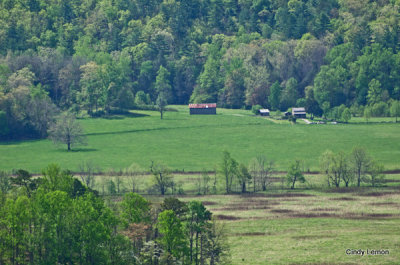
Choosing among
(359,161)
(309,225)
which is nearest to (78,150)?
(359,161)

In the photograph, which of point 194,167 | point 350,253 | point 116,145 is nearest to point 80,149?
point 116,145

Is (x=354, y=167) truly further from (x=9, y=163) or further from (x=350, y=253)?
(x=9, y=163)

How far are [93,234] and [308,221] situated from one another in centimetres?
4061

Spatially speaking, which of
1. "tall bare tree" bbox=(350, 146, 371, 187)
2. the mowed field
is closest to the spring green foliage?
"tall bare tree" bbox=(350, 146, 371, 187)

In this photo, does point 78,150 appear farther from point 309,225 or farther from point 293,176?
point 309,225

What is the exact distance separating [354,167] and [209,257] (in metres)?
58.9

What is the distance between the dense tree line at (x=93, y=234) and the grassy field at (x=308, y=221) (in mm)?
9645

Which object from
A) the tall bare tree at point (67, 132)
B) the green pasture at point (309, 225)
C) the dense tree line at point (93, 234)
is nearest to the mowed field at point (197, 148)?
the tall bare tree at point (67, 132)

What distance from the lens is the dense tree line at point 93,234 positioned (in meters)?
85.6

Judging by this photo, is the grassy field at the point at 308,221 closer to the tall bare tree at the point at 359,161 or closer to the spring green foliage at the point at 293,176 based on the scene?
the spring green foliage at the point at 293,176

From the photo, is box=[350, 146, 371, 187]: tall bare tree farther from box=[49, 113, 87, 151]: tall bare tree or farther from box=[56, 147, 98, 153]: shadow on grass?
box=[49, 113, 87, 151]: tall bare tree

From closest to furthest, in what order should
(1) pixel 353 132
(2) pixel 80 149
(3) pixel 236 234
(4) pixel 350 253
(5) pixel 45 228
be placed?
(5) pixel 45 228, (4) pixel 350 253, (3) pixel 236 234, (2) pixel 80 149, (1) pixel 353 132

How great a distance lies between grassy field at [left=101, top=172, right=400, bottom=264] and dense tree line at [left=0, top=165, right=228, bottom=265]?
9.65 meters

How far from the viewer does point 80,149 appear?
182375mm
